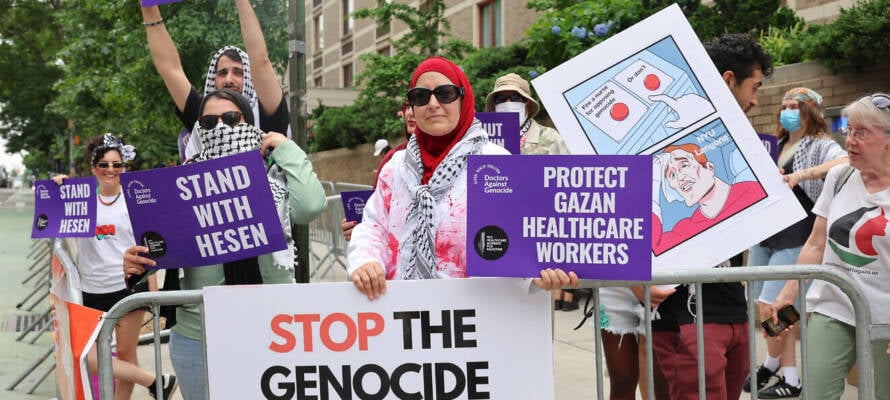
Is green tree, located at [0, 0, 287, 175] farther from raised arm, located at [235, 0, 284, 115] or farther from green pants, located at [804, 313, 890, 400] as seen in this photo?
green pants, located at [804, 313, 890, 400]

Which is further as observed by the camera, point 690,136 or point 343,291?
point 690,136

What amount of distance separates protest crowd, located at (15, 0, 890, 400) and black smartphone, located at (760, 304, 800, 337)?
12 millimetres

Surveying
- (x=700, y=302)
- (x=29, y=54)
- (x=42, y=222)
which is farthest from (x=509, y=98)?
(x=29, y=54)

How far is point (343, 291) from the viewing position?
9.68 ft

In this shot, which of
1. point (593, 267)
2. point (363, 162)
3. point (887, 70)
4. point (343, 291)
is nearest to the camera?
point (593, 267)

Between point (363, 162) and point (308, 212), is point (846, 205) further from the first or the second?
point (363, 162)

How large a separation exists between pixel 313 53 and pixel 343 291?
42562 mm

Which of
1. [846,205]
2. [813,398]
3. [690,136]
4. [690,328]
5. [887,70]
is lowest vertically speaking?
[813,398]

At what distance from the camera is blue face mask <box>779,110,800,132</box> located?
5949mm

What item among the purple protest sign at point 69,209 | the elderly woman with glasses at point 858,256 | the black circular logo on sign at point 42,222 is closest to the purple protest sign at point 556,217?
the elderly woman with glasses at point 858,256

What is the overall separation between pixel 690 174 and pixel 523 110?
2.06 metres

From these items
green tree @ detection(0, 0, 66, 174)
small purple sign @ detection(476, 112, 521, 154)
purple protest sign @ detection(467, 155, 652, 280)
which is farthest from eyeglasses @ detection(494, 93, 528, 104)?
green tree @ detection(0, 0, 66, 174)

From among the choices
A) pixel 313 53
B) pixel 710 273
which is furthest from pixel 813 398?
pixel 313 53

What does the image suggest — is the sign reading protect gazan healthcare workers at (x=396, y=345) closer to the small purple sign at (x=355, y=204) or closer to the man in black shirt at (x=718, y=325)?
the man in black shirt at (x=718, y=325)
